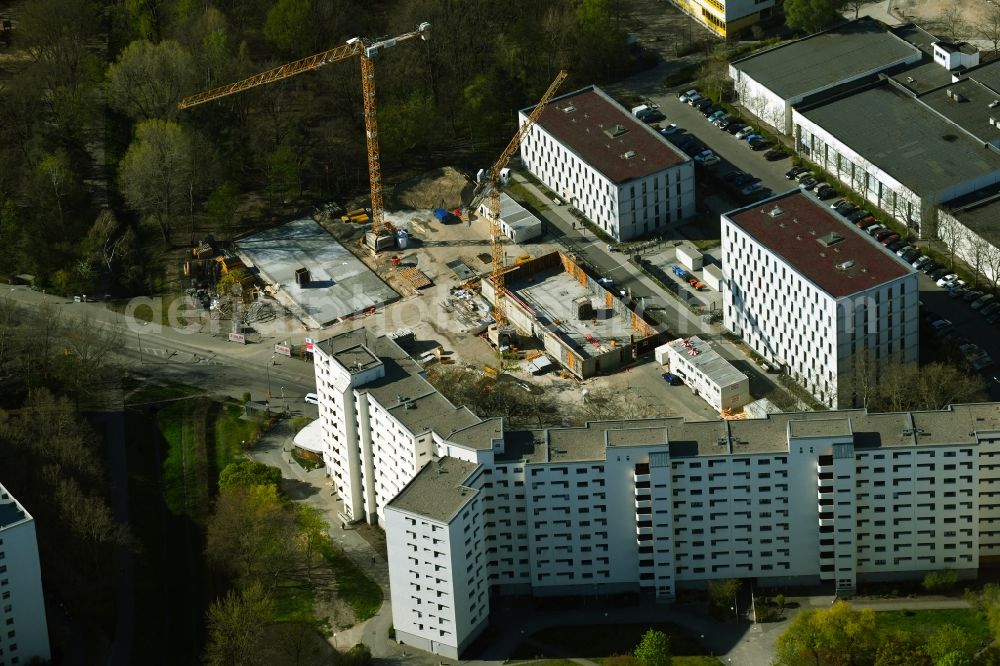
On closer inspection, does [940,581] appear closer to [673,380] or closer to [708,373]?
[708,373]

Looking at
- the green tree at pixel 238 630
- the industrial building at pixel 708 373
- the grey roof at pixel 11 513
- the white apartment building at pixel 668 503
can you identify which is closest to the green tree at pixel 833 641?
the white apartment building at pixel 668 503

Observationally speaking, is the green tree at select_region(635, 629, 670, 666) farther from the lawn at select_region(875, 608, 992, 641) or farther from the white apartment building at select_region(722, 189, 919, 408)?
the white apartment building at select_region(722, 189, 919, 408)

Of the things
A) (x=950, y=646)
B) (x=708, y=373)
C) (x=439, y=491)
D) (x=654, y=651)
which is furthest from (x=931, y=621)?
(x=439, y=491)

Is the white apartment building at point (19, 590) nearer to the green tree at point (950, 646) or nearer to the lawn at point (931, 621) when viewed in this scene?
the lawn at point (931, 621)

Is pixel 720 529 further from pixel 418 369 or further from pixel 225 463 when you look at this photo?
pixel 225 463

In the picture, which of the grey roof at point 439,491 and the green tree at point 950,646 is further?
the grey roof at point 439,491
